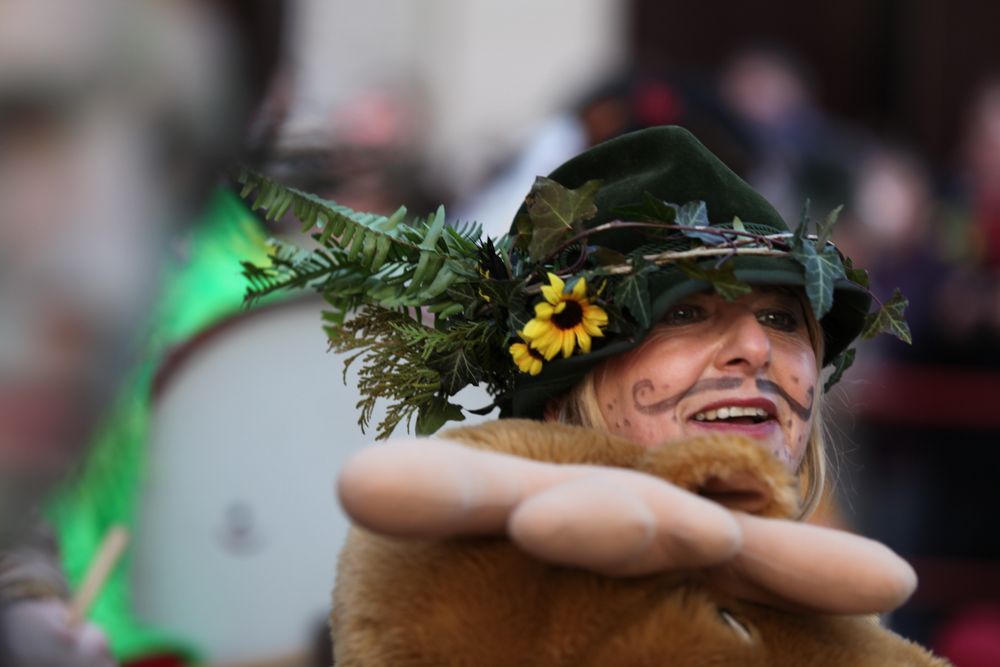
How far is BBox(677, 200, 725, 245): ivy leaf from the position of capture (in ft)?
7.73

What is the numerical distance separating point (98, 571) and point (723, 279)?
1.39 metres

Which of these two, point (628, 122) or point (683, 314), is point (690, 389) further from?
point (628, 122)

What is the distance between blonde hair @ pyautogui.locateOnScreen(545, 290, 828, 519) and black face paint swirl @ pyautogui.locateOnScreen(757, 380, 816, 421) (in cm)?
6

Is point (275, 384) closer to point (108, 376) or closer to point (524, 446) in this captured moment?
point (524, 446)

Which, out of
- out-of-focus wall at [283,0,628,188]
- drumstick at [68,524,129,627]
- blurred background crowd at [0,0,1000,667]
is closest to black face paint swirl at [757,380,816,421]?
blurred background crowd at [0,0,1000,667]

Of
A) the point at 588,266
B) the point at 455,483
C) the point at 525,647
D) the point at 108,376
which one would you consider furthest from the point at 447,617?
the point at 108,376

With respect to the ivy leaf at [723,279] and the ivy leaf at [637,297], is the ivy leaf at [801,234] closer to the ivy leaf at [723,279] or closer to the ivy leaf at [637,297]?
the ivy leaf at [723,279]

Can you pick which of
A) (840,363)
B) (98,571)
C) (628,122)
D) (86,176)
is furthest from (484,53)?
(86,176)

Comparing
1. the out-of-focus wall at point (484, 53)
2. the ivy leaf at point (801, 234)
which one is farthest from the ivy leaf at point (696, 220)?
the out-of-focus wall at point (484, 53)

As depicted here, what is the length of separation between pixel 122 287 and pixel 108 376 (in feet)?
0.20

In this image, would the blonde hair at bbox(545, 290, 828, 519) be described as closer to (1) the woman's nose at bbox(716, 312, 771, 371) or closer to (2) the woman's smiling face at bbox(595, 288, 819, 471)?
(2) the woman's smiling face at bbox(595, 288, 819, 471)

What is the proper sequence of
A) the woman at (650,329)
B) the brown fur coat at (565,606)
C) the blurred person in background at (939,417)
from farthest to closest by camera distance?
1. the blurred person in background at (939,417)
2. the woman at (650,329)
3. the brown fur coat at (565,606)

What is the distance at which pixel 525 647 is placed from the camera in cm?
195

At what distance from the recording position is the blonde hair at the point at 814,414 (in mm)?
2430
